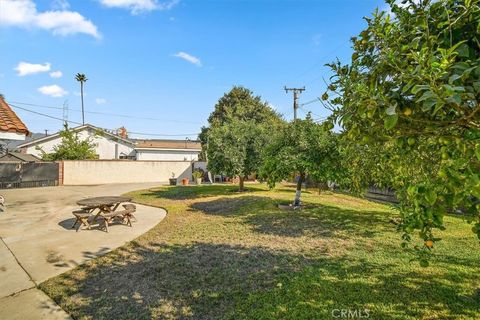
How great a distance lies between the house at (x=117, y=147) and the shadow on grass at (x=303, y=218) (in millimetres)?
24084

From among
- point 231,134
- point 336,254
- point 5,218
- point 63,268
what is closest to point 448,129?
point 336,254

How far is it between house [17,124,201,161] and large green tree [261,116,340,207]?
25.9m

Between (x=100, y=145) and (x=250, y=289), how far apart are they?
3430 cm

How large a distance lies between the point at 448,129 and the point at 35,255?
816 cm

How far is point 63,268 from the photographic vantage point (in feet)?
19.1

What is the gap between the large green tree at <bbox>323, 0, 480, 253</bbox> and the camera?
1377 millimetres

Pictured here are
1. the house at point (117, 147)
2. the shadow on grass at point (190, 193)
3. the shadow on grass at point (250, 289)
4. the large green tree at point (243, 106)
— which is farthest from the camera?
the large green tree at point (243, 106)

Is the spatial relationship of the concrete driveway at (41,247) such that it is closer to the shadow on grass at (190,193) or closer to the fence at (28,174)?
the shadow on grass at (190,193)

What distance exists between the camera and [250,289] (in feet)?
15.2

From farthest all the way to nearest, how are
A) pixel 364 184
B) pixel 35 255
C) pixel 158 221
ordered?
pixel 158 221, pixel 364 184, pixel 35 255

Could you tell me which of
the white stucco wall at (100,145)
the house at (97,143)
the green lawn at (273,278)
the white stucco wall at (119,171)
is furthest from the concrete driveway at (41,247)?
the white stucco wall at (100,145)

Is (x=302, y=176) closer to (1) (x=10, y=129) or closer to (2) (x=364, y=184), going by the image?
(2) (x=364, y=184)

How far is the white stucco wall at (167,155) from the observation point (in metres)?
36.5

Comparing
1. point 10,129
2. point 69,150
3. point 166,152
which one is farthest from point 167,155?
point 10,129
